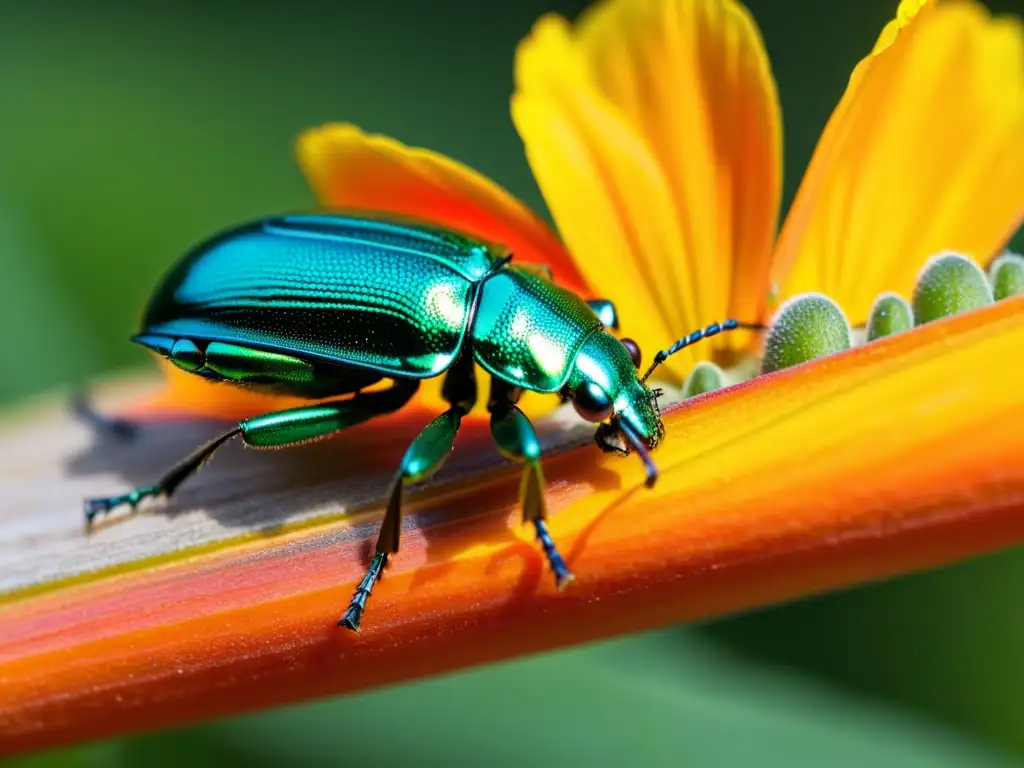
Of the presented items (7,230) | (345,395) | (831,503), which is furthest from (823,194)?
(7,230)

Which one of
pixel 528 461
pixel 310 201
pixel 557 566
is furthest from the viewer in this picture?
pixel 310 201

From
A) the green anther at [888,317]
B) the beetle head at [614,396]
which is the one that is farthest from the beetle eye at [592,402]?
the green anther at [888,317]

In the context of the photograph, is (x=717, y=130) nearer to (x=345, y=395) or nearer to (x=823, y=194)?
(x=823, y=194)

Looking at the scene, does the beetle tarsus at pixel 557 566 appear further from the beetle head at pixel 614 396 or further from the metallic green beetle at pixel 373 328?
the metallic green beetle at pixel 373 328

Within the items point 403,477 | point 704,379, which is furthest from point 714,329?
point 403,477

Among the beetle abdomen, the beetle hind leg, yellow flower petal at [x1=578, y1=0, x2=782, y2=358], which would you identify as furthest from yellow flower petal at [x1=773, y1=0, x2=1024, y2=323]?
the beetle hind leg

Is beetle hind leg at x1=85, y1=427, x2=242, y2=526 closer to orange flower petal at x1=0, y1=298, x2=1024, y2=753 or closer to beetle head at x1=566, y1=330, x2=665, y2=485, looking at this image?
orange flower petal at x1=0, y1=298, x2=1024, y2=753

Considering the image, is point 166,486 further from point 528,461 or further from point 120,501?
point 528,461
